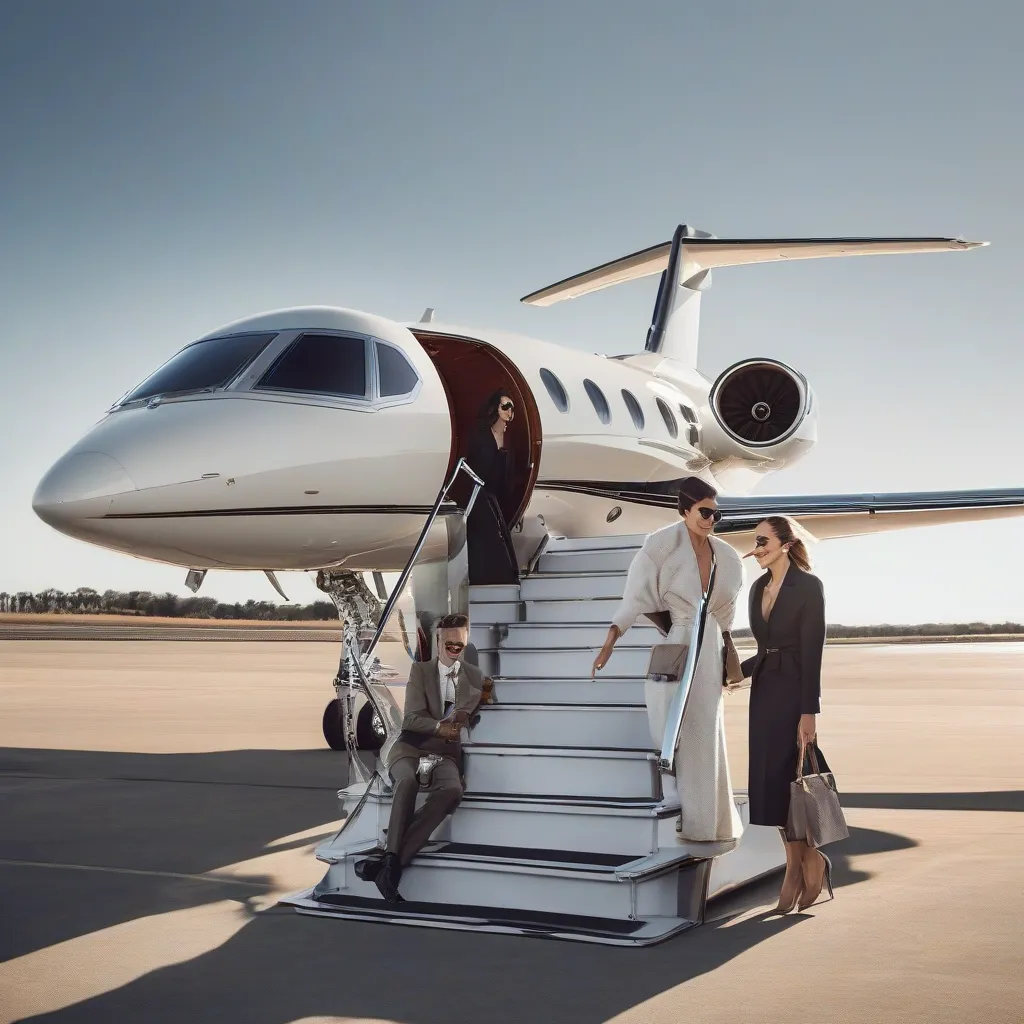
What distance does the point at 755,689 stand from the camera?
589cm

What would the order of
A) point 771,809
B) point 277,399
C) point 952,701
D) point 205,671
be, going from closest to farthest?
1. point 771,809
2. point 277,399
3. point 952,701
4. point 205,671

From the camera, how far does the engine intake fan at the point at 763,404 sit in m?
13.8

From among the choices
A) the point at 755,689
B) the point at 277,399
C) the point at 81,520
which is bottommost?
the point at 755,689

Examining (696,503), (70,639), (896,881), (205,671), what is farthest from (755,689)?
(70,639)

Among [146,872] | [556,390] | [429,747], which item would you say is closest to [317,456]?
[429,747]

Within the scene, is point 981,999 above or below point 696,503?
below

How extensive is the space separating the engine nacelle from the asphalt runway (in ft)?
11.3

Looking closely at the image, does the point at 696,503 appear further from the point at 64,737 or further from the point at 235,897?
the point at 64,737

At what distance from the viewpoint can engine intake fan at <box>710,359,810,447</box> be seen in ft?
45.3

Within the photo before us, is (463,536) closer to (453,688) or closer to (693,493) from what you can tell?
(453,688)

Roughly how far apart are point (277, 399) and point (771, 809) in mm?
4104

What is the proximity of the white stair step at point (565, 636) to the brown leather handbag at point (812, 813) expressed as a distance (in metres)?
1.87

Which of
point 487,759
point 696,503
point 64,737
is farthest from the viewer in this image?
point 64,737

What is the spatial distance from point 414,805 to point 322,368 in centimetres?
338
